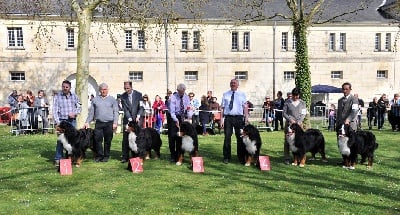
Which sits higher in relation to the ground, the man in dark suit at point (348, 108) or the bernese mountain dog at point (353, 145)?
the man in dark suit at point (348, 108)

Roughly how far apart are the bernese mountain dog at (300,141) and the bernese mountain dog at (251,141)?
0.78 metres

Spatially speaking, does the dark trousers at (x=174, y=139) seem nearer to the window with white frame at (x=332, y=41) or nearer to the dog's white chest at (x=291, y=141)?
the dog's white chest at (x=291, y=141)

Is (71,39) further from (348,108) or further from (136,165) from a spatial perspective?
(348,108)

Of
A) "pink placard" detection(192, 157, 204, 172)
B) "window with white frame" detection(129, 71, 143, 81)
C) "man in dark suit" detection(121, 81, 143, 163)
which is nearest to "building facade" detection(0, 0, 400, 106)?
"window with white frame" detection(129, 71, 143, 81)

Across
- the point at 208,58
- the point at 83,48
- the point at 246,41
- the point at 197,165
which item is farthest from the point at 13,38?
the point at 197,165

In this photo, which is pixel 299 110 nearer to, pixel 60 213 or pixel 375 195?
pixel 375 195

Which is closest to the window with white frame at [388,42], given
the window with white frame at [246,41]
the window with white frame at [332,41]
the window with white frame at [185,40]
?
the window with white frame at [332,41]

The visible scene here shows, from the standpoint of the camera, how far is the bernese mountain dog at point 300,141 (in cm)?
1146

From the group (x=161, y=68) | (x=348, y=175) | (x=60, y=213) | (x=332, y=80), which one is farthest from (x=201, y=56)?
(x=60, y=213)

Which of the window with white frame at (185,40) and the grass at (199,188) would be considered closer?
the grass at (199,188)

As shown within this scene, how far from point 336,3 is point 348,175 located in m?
34.8

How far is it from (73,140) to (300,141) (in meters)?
5.46

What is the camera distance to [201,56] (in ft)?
131

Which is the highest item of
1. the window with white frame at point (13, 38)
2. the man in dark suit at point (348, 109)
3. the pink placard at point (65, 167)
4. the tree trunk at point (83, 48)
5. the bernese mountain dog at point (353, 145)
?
the window with white frame at point (13, 38)
